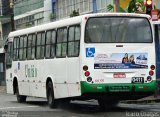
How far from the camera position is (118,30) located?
18.5 m

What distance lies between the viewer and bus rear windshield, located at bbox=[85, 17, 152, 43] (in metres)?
18.2

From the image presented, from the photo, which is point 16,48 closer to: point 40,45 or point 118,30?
point 40,45

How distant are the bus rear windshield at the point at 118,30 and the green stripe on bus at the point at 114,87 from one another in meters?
1.39

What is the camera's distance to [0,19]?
7194 centimetres

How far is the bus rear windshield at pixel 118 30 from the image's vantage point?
18.2 m

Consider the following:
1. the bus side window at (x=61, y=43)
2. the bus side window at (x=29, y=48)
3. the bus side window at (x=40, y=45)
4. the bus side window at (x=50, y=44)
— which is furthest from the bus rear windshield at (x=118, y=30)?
the bus side window at (x=29, y=48)

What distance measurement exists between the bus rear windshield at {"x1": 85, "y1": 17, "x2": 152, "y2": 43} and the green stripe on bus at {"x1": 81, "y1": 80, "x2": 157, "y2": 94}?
1390mm

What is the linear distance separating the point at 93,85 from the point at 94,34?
1.63m

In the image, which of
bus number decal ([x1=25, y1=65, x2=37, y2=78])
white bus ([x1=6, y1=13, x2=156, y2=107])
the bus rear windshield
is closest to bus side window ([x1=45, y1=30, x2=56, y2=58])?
white bus ([x1=6, y1=13, x2=156, y2=107])

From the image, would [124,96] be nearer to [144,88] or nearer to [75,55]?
[144,88]

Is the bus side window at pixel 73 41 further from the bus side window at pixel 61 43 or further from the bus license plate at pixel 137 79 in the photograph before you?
the bus license plate at pixel 137 79

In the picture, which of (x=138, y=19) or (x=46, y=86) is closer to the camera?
(x=138, y=19)

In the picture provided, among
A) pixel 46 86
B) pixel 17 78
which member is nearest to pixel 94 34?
pixel 46 86

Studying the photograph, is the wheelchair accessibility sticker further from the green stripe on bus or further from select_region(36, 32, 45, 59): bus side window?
select_region(36, 32, 45, 59): bus side window
